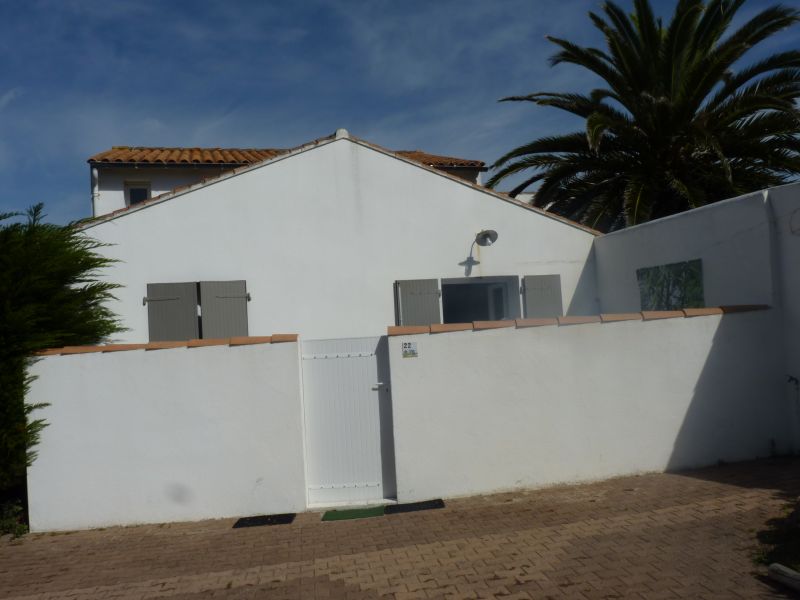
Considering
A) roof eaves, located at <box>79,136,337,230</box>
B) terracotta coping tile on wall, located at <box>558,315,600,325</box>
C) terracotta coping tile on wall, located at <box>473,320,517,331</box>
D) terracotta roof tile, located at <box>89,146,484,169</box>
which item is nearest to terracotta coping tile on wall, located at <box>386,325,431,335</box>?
terracotta coping tile on wall, located at <box>473,320,517,331</box>

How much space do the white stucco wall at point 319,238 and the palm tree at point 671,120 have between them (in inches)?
115

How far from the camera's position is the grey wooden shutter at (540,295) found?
36.8ft

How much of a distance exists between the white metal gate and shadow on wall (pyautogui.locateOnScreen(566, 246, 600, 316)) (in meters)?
5.15

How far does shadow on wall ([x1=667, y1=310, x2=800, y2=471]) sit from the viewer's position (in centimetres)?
809

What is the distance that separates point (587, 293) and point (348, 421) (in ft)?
19.1

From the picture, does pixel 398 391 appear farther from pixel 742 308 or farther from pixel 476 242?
pixel 742 308

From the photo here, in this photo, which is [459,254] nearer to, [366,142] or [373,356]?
[366,142]

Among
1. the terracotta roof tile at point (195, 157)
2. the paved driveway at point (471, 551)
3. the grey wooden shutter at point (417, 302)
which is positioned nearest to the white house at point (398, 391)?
the paved driveway at point (471, 551)

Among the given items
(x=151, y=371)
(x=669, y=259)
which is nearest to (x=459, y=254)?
(x=669, y=259)

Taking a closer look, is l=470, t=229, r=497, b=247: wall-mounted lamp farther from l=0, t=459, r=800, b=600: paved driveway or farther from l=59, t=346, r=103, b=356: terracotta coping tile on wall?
l=59, t=346, r=103, b=356: terracotta coping tile on wall

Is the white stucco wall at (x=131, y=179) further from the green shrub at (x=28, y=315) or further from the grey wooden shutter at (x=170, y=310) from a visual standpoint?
the green shrub at (x=28, y=315)

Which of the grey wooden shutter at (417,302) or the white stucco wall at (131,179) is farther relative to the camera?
the white stucco wall at (131,179)

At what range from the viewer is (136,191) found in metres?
16.4

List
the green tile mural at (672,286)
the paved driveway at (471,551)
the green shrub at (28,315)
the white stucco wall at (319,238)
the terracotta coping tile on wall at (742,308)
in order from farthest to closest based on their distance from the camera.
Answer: the white stucco wall at (319,238)
the green tile mural at (672,286)
the terracotta coping tile on wall at (742,308)
the green shrub at (28,315)
the paved driveway at (471,551)
